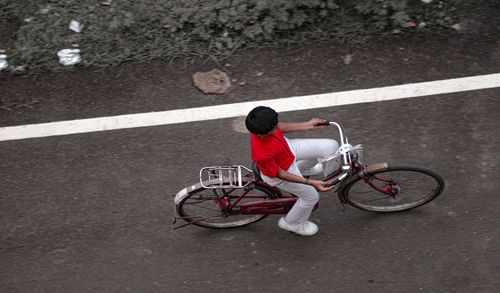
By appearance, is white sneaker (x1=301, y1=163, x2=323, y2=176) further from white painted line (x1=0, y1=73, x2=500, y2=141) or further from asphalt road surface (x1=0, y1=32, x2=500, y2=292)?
white painted line (x1=0, y1=73, x2=500, y2=141)

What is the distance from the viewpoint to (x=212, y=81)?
5754 millimetres

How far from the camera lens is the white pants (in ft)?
13.8

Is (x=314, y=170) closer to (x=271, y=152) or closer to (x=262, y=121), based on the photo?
(x=271, y=152)

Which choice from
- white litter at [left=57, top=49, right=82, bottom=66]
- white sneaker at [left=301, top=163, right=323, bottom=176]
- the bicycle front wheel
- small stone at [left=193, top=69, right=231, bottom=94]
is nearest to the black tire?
white sneaker at [left=301, top=163, right=323, bottom=176]

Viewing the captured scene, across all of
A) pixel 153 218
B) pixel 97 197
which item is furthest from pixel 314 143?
pixel 97 197

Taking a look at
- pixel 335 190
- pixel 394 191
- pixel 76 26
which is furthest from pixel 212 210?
pixel 76 26

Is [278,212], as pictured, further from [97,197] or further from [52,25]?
[52,25]

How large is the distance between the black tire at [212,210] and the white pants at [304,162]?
0.30 m

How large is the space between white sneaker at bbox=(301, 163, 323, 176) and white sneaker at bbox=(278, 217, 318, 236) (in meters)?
0.49

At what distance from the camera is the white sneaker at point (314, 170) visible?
14.6ft

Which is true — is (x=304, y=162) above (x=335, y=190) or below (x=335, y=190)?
above

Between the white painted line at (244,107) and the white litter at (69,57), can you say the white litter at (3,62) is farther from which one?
the white painted line at (244,107)

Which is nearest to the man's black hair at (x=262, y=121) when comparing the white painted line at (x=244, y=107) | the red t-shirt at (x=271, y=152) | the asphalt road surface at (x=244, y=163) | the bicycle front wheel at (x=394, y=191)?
the red t-shirt at (x=271, y=152)

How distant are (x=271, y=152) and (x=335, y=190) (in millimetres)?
1096
